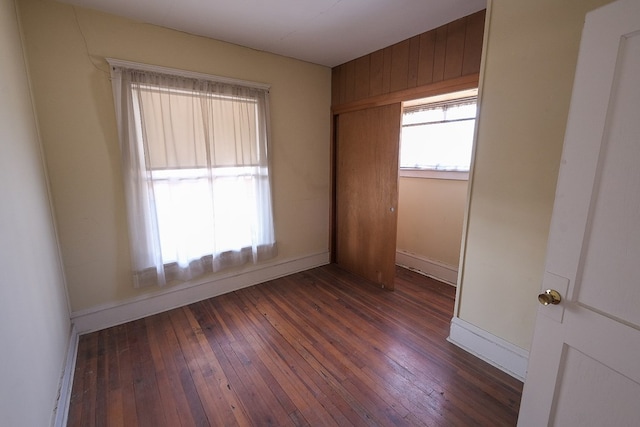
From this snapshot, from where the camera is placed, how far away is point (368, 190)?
128 inches

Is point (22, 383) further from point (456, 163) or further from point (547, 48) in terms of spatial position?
point (456, 163)

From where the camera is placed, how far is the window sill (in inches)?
122

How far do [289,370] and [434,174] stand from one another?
2.68 meters

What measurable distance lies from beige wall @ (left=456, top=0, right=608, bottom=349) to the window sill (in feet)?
4.08

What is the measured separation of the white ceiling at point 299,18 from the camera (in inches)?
80.0

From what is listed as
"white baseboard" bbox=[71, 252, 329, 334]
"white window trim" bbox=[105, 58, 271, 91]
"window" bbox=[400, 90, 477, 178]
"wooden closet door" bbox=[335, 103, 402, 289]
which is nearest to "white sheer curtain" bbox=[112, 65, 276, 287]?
"white window trim" bbox=[105, 58, 271, 91]

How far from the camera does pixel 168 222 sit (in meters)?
2.52

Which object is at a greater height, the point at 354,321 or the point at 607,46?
the point at 607,46

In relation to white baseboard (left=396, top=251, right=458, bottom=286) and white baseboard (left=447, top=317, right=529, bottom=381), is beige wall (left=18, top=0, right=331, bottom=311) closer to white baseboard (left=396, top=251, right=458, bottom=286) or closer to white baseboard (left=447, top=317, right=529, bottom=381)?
white baseboard (left=447, top=317, right=529, bottom=381)

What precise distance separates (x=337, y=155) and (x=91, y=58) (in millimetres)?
2523

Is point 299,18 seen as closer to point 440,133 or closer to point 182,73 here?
point 182,73

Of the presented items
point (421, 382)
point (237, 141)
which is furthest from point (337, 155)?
point (421, 382)

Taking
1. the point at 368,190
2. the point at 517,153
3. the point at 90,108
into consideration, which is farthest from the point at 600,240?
the point at 90,108

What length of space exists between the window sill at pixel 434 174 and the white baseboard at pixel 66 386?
3.70m
